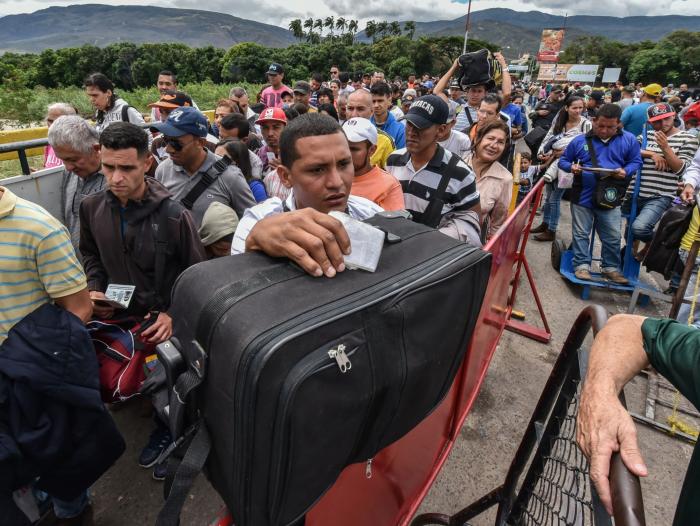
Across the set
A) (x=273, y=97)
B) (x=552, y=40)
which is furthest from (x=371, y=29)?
(x=273, y=97)

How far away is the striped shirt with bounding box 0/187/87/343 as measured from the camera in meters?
1.67

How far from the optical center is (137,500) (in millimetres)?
2424

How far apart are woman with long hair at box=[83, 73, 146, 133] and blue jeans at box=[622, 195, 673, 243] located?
6.20 meters

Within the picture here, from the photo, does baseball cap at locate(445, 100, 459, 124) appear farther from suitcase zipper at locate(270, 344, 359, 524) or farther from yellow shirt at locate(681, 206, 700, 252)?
suitcase zipper at locate(270, 344, 359, 524)

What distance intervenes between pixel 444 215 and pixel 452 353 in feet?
5.97

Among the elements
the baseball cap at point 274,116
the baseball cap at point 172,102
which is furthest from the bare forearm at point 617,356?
the baseball cap at point 172,102

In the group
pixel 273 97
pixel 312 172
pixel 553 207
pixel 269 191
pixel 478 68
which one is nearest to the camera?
pixel 312 172

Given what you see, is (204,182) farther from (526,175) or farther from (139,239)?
(526,175)

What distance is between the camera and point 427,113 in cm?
301

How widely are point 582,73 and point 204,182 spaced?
86526 mm

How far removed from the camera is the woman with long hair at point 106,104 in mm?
4859

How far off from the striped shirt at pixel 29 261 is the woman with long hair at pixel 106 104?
3715mm

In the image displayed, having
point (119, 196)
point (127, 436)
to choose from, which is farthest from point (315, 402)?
point (127, 436)

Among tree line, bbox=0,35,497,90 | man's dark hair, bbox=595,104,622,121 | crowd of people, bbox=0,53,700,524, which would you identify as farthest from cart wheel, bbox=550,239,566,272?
tree line, bbox=0,35,497,90
